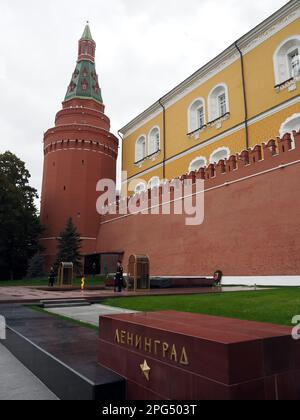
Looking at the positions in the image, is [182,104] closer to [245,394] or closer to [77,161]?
[77,161]

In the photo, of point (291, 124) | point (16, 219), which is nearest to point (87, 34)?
point (16, 219)

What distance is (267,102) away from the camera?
1792 cm

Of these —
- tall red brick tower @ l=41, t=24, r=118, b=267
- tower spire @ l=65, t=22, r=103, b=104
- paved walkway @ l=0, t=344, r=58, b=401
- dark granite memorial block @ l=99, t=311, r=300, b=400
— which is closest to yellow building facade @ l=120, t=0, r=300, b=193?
tall red brick tower @ l=41, t=24, r=118, b=267

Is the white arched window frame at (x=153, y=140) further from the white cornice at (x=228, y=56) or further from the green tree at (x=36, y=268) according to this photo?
the green tree at (x=36, y=268)

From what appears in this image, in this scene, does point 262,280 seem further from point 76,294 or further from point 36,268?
point 36,268

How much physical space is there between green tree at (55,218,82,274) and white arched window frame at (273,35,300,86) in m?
16.4

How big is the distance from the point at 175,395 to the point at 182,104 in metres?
24.1

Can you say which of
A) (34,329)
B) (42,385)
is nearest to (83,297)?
(34,329)

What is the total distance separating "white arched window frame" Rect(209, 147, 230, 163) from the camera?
20.2m

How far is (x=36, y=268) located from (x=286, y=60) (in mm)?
21122

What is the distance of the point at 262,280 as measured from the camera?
531 inches

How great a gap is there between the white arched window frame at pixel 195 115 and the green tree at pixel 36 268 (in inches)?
575

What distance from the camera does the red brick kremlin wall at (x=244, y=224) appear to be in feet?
Answer: 43.0

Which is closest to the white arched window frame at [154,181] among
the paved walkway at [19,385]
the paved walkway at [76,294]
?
the paved walkway at [76,294]
